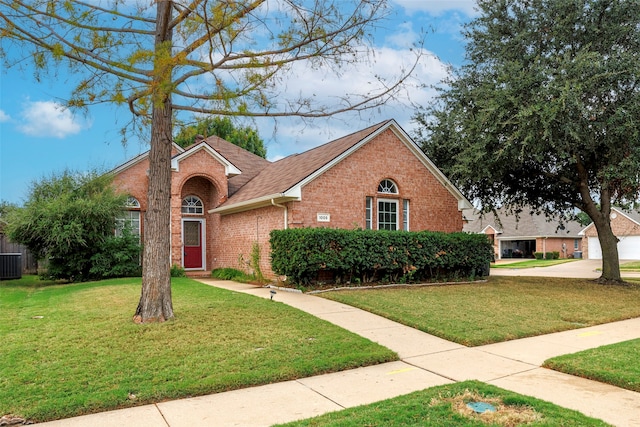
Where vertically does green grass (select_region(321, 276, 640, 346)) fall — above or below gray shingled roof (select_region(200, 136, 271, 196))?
below

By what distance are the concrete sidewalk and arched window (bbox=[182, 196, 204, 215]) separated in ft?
44.6

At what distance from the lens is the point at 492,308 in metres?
10.3

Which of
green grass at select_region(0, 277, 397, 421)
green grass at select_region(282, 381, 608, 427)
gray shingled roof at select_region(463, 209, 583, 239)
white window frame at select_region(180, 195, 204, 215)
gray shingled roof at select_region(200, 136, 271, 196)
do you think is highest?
gray shingled roof at select_region(200, 136, 271, 196)

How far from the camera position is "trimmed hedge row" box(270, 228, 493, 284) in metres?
12.5

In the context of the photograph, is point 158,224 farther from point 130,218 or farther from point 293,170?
point 130,218

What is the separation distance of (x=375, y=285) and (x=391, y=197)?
4.15 metres

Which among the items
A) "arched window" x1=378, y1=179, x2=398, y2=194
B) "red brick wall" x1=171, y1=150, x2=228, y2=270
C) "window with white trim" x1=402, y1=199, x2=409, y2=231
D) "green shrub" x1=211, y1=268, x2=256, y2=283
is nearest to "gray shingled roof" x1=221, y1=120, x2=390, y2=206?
"red brick wall" x1=171, y1=150, x2=228, y2=270

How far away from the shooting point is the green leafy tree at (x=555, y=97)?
42.0ft

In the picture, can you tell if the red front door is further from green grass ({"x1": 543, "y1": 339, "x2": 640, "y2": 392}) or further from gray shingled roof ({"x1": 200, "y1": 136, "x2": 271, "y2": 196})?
green grass ({"x1": 543, "y1": 339, "x2": 640, "y2": 392})

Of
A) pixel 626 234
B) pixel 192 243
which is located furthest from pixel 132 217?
pixel 626 234

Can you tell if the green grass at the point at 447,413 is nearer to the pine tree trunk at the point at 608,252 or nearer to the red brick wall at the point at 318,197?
the red brick wall at the point at 318,197

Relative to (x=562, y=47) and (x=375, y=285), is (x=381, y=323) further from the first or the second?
(x=562, y=47)

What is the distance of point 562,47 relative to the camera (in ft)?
47.1

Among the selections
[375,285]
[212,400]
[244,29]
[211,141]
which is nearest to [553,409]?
[212,400]
